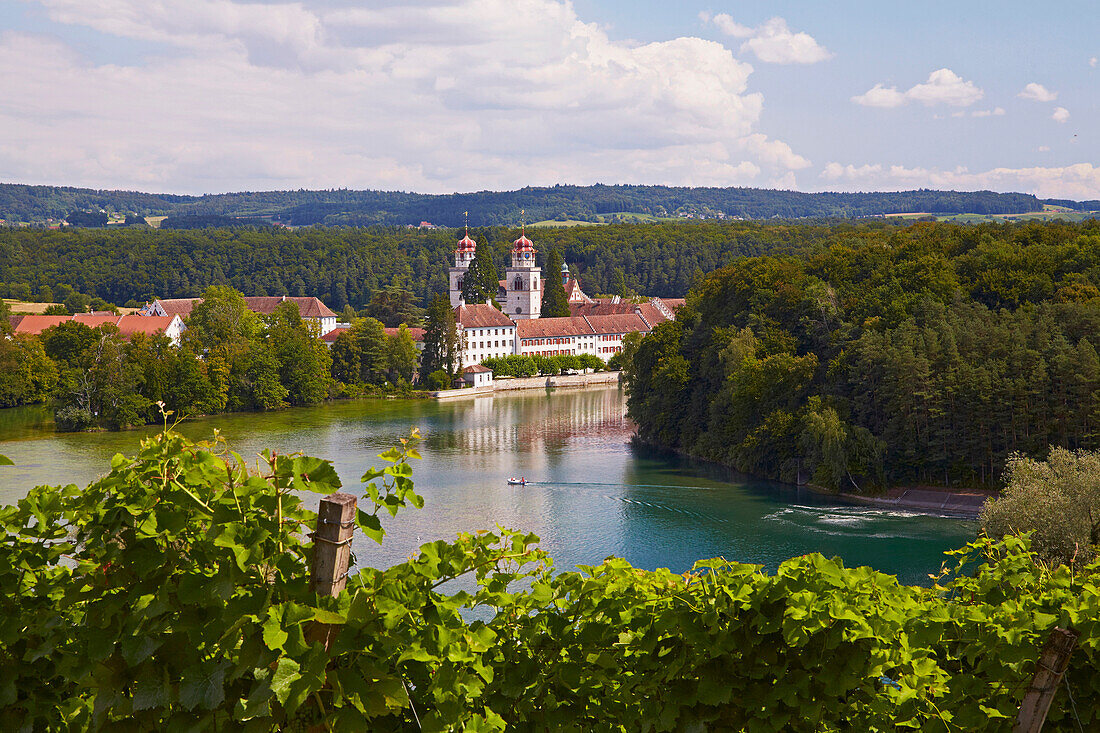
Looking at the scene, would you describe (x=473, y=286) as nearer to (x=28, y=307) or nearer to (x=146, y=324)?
(x=146, y=324)

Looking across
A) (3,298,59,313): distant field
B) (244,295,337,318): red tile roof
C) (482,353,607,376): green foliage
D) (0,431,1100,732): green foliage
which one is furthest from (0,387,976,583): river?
(3,298,59,313): distant field

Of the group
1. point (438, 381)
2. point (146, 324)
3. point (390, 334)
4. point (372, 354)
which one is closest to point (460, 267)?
point (390, 334)

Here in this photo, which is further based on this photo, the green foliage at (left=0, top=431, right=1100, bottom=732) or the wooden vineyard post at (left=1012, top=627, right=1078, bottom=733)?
the wooden vineyard post at (left=1012, top=627, right=1078, bottom=733)

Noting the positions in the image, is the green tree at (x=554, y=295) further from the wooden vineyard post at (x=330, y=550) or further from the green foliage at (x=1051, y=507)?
the wooden vineyard post at (x=330, y=550)

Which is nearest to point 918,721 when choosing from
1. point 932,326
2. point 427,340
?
point 932,326

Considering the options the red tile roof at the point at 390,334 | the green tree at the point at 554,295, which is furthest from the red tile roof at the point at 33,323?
the green tree at the point at 554,295

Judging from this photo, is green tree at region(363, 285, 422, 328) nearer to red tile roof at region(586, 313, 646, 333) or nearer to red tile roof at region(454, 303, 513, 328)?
red tile roof at region(454, 303, 513, 328)

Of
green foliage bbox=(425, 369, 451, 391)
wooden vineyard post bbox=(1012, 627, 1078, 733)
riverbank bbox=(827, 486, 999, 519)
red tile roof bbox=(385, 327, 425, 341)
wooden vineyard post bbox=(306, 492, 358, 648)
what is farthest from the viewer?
red tile roof bbox=(385, 327, 425, 341)
